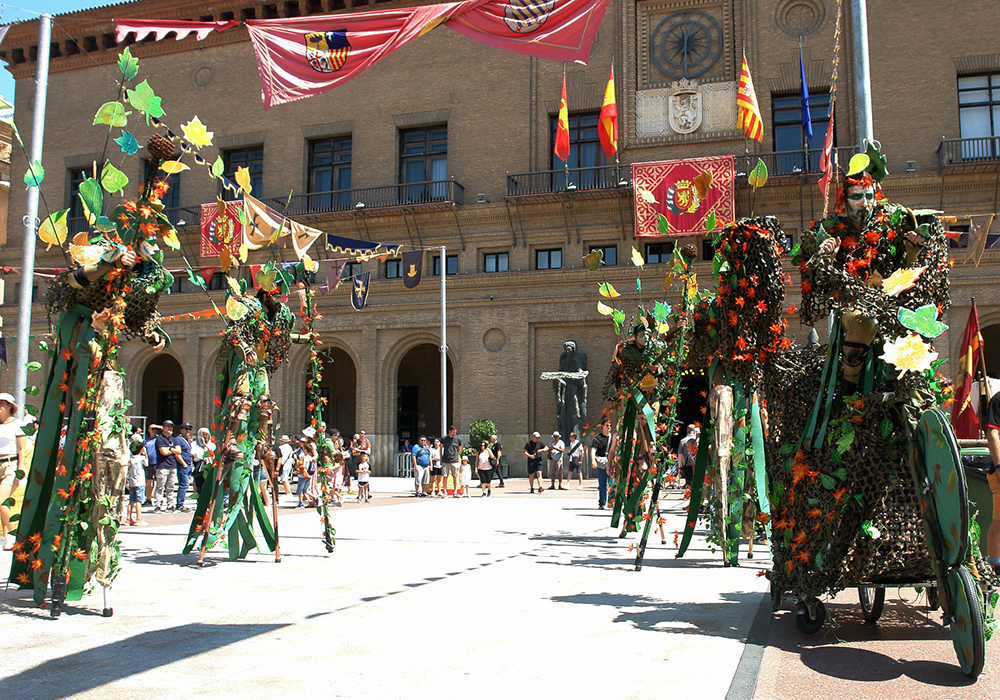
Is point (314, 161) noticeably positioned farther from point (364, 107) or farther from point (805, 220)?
point (805, 220)

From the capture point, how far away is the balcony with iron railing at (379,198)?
30.7 metres

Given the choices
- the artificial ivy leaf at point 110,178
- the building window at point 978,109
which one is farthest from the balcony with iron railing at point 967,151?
the artificial ivy leaf at point 110,178

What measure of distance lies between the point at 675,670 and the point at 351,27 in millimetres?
7760

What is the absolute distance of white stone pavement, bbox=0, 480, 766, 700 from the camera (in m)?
4.27

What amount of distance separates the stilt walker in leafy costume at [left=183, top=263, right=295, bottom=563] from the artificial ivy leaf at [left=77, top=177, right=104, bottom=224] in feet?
7.36

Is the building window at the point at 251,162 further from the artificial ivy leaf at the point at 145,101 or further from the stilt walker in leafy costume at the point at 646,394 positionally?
the artificial ivy leaf at the point at 145,101

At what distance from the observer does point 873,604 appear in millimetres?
5535

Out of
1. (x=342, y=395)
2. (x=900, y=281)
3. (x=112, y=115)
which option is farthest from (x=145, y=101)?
(x=342, y=395)

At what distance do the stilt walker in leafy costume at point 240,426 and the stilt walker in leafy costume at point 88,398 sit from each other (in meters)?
2.12

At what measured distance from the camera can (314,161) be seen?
110ft

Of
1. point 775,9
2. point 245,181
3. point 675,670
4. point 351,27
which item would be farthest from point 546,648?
point 775,9

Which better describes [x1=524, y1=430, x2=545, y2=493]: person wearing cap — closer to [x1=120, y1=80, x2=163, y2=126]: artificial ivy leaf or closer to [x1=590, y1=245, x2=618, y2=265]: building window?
→ [x1=590, y1=245, x2=618, y2=265]: building window

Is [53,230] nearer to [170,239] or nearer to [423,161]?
[170,239]

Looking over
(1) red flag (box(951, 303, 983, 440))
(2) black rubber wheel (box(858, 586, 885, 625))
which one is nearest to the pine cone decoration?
(2) black rubber wheel (box(858, 586, 885, 625))
